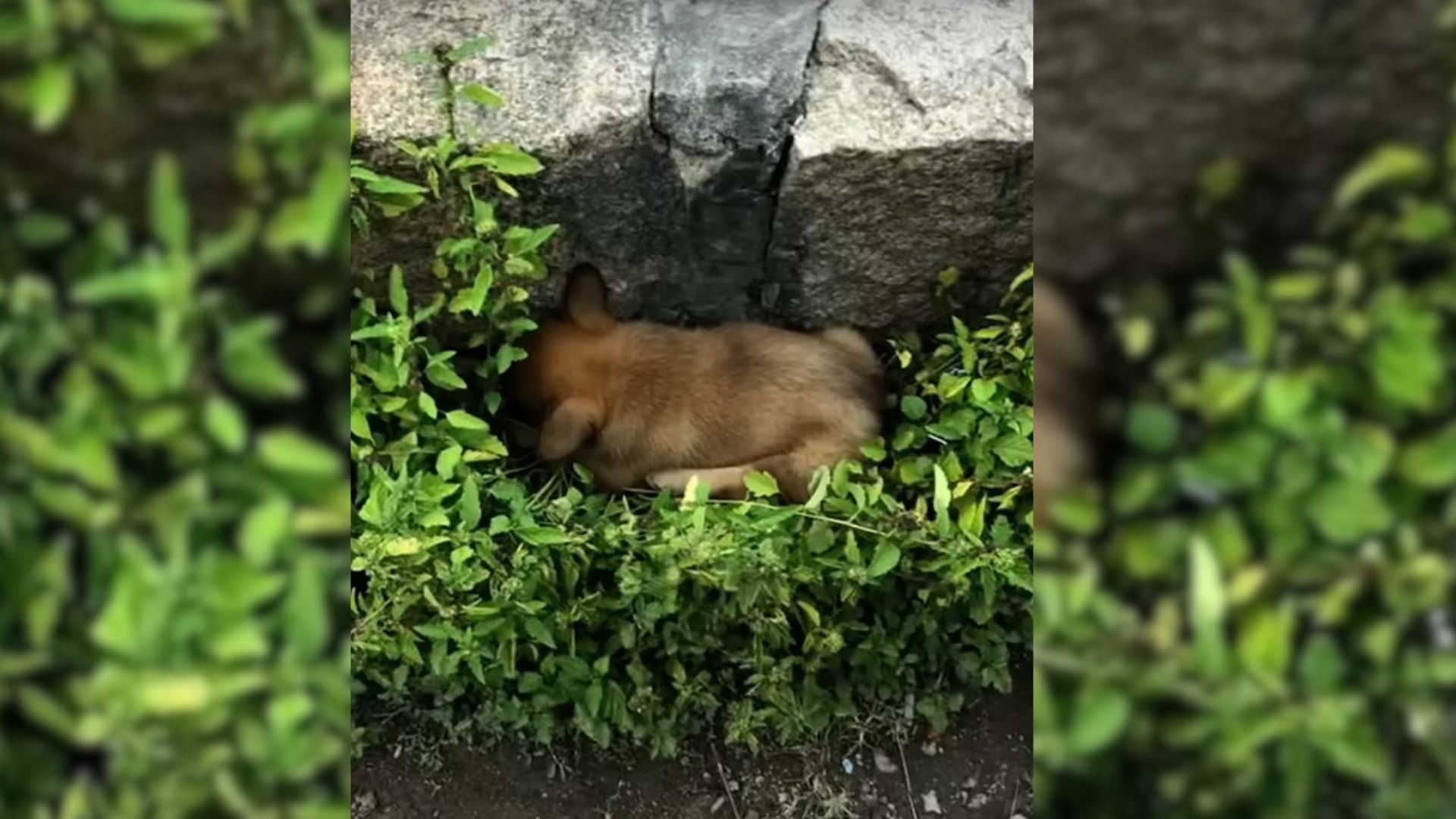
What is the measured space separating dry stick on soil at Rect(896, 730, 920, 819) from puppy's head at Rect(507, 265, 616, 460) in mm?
753

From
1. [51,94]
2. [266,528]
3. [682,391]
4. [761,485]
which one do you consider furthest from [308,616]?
[682,391]

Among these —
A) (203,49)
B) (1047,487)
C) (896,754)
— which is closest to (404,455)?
(896,754)

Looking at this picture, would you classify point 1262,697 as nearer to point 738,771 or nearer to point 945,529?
point 945,529

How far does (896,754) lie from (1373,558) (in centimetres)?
138

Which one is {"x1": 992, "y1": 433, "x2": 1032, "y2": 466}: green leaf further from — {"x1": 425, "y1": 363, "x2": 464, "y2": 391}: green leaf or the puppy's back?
{"x1": 425, "y1": 363, "x2": 464, "y2": 391}: green leaf

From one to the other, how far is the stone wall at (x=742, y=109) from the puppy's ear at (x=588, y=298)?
0.46 ft

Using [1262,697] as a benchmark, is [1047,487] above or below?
above

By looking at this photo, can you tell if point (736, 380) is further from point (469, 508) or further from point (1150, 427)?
point (1150, 427)

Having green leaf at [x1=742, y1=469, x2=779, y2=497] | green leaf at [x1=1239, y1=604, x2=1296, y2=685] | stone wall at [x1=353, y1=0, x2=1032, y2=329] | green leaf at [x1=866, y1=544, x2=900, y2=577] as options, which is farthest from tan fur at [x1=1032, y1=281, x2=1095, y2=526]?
green leaf at [x1=742, y1=469, x2=779, y2=497]

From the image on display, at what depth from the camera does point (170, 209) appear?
2.28 ft

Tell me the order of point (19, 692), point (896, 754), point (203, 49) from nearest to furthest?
point (203, 49)
point (19, 692)
point (896, 754)

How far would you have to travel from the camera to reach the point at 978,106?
71.6 inches

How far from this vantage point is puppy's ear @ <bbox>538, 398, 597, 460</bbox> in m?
2.15

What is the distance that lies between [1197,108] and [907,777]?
1.54 meters
